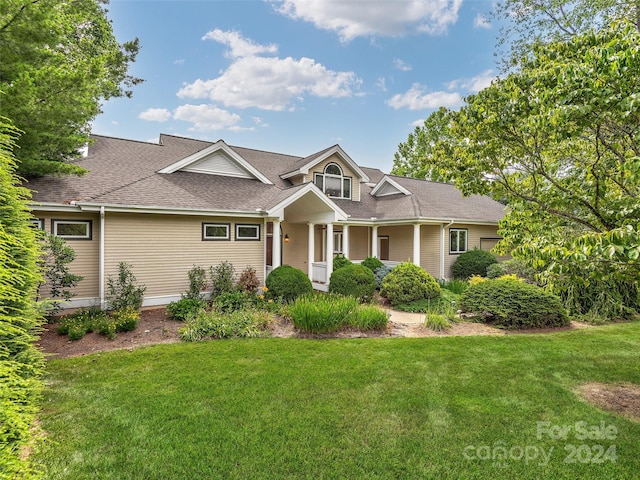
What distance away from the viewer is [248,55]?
14.2 meters

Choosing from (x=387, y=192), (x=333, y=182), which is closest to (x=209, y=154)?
(x=333, y=182)

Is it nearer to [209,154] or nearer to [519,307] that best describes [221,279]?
[209,154]

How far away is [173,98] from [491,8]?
1541 centimetres

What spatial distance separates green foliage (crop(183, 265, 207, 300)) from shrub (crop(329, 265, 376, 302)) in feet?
14.7

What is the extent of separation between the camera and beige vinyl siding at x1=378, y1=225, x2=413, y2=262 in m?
16.9

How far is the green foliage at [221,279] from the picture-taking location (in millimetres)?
11062

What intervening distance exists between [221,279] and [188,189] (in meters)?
3.56

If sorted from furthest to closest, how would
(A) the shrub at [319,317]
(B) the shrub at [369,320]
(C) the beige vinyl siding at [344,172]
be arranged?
(C) the beige vinyl siding at [344,172], (B) the shrub at [369,320], (A) the shrub at [319,317]

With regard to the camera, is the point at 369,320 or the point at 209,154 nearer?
the point at 369,320

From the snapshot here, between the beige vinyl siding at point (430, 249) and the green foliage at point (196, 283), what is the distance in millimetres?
10854

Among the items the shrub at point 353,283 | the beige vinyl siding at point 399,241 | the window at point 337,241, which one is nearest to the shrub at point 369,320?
the shrub at point 353,283

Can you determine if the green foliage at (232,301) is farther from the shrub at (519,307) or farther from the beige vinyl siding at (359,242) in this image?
the beige vinyl siding at (359,242)

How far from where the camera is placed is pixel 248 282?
11.3 m

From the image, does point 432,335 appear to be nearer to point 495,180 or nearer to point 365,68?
point 495,180
